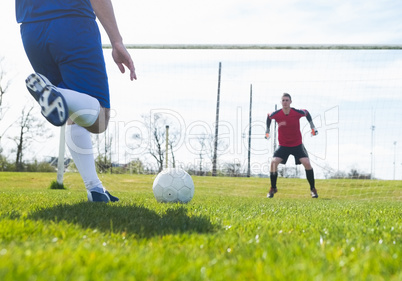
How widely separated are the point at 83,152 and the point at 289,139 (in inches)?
231

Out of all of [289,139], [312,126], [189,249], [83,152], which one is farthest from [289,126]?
[189,249]

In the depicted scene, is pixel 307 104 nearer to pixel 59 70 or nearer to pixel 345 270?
pixel 59 70

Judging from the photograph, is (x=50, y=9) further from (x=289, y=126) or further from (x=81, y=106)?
(x=289, y=126)

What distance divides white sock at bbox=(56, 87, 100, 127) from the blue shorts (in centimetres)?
9

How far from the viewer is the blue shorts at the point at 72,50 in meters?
2.96

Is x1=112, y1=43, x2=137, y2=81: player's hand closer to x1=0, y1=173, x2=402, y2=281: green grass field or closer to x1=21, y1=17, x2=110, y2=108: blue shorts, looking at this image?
x1=21, y1=17, x2=110, y2=108: blue shorts

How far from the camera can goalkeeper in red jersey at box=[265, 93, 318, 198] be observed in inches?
332

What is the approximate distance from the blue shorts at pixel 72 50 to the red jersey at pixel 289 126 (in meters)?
5.98

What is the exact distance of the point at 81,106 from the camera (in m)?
2.90

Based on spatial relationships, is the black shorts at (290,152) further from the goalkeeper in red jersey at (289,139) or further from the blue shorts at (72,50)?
the blue shorts at (72,50)

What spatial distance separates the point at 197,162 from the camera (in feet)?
36.8

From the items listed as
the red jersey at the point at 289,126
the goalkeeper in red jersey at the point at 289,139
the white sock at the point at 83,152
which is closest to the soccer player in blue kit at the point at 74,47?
the white sock at the point at 83,152

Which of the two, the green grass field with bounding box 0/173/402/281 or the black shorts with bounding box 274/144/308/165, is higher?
the black shorts with bounding box 274/144/308/165

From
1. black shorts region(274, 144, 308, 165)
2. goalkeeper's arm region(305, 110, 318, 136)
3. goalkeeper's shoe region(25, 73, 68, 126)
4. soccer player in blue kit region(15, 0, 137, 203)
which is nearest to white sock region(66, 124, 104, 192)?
soccer player in blue kit region(15, 0, 137, 203)
